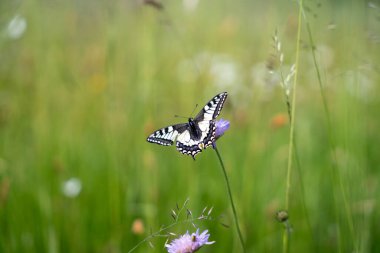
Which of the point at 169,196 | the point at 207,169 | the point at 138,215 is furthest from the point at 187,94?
the point at 138,215

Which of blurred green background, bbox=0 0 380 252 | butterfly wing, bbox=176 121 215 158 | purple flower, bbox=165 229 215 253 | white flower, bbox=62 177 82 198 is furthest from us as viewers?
white flower, bbox=62 177 82 198

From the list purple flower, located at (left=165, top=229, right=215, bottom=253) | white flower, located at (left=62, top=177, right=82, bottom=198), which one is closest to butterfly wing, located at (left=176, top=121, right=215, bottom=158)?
purple flower, located at (left=165, top=229, right=215, bottom=253)

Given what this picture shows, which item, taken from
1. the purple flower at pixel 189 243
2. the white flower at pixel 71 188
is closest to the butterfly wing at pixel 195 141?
the purple flower at pixel 189 243

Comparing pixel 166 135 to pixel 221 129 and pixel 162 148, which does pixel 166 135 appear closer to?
pixel 221 129

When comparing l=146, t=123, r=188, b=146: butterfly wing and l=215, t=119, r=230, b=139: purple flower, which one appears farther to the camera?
l=146, t=123, r=188, b=146: butterfly wing

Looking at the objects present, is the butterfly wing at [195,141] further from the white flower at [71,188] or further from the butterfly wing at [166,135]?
the white flower at [71,188]

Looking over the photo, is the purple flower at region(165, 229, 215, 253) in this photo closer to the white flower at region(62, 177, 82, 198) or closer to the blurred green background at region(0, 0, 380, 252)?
the blurred green background at region(0, 0, 380, 252)

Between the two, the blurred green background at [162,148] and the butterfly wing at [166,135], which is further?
the blurred green background at [162,148]
